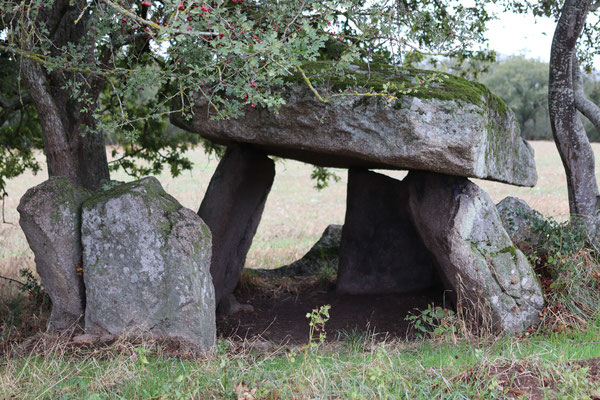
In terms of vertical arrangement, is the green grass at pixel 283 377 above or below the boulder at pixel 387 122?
below

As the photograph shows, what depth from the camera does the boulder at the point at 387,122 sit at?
625 cm

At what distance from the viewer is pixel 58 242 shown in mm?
6094

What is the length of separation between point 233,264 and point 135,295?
3145 millimetres

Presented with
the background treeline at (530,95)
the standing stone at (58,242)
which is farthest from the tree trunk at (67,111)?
the background treeline at (530,95)

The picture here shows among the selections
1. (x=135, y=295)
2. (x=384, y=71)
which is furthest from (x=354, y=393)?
(x=384, y=71)

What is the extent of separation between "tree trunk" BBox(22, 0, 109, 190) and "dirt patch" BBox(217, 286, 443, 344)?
277cm

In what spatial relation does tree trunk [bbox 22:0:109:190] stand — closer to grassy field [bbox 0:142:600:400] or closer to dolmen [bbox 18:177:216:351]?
dolmen [bbox 18:177:216:351]

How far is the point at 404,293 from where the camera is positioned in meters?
9.17

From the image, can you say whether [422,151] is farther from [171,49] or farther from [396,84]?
[171,49]

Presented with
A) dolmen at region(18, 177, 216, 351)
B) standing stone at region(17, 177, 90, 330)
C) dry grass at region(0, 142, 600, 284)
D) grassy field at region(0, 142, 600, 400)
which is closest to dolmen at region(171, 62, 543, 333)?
grassy field at region(0, 142, 600, 400)

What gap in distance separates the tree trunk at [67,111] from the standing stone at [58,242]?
2.36 feet

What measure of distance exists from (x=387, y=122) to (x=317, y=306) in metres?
3.62

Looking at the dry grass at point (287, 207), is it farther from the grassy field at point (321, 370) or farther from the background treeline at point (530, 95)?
the background treeline at point (530, 95)

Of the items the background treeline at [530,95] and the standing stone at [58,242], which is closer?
the standing stone at [58,242]
